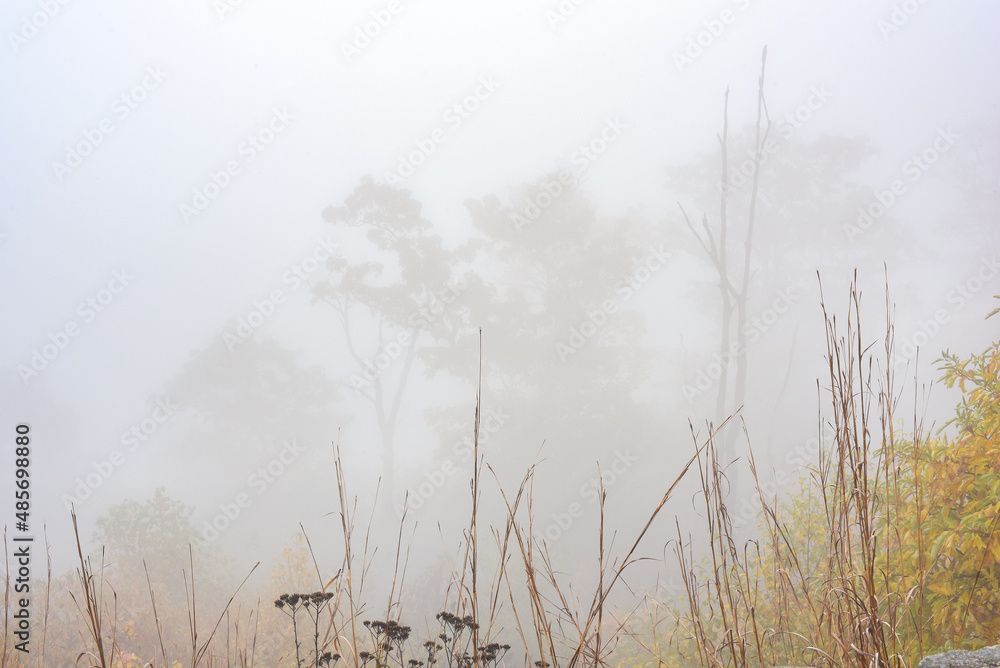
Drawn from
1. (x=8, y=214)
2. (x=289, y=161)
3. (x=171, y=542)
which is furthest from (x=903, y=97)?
(x=8, y=214)

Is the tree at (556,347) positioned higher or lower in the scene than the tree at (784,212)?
lower

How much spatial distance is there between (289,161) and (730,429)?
31.1 metres

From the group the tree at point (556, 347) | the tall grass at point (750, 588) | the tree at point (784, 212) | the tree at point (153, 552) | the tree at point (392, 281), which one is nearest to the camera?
the tall grass at point (750, 588)

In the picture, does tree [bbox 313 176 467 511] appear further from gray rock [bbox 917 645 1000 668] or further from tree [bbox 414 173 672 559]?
gray rock [bbox 917 645 1000 668]

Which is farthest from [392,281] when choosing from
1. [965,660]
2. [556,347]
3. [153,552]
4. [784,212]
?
[965,660]

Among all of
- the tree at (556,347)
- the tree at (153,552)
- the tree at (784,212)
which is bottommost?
the tree at (153,552)

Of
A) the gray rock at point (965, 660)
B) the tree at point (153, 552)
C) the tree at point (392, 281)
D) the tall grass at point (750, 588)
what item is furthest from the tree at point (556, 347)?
the gray rock at point (965, 660)

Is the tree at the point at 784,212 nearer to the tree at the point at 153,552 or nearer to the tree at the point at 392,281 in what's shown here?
the tree at the point at 392,281

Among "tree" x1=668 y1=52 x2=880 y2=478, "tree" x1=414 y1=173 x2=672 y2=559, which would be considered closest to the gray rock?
"tree" x1=414 y1=173 x2=672 y2=559

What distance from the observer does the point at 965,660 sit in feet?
2.67

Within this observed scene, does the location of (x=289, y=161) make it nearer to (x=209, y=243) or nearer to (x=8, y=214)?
(x=209, y=243)

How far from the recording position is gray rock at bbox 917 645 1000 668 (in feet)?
2.63

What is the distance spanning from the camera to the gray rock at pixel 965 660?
0.80m

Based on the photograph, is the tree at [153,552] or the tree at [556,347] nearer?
the tree at [153,552]
